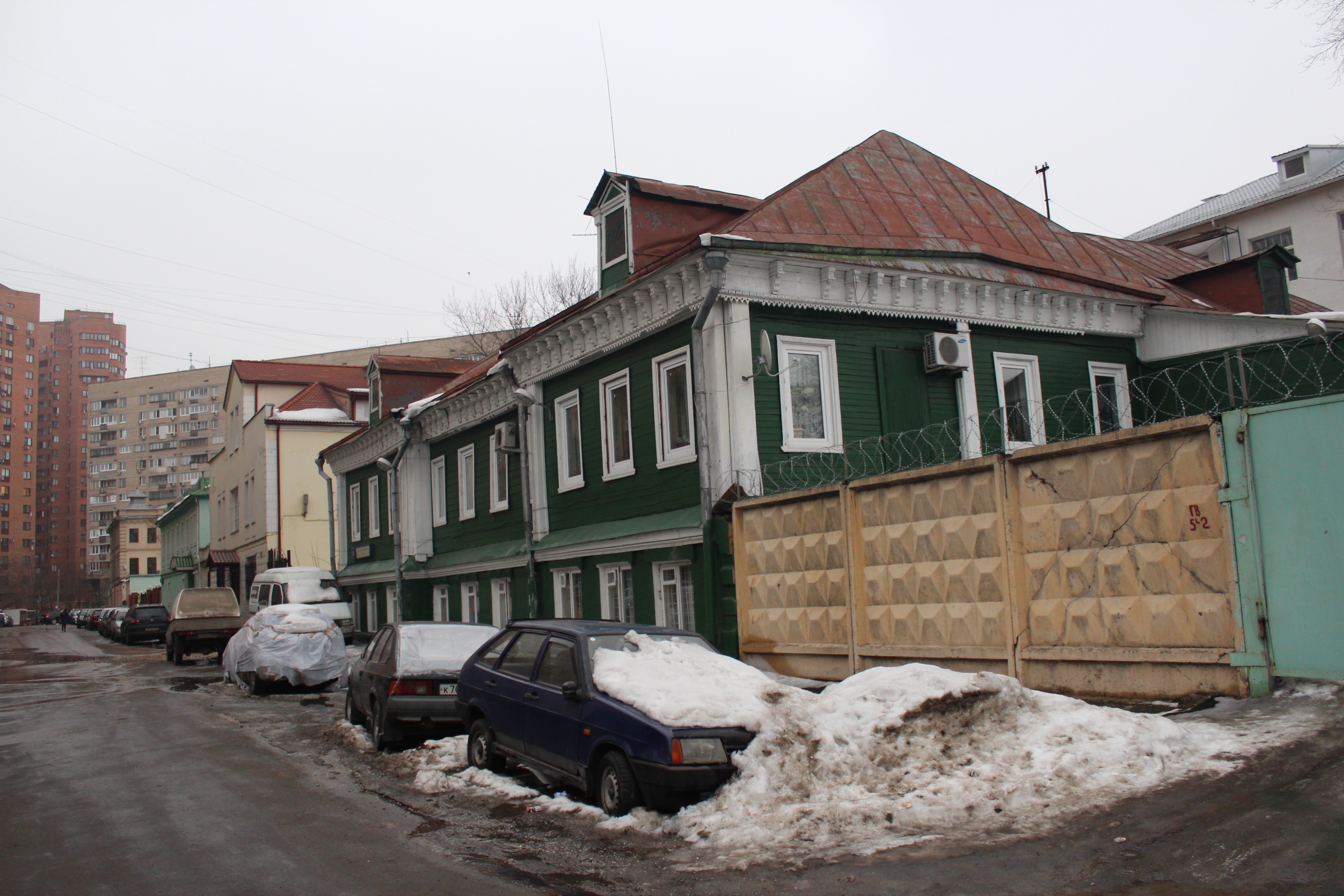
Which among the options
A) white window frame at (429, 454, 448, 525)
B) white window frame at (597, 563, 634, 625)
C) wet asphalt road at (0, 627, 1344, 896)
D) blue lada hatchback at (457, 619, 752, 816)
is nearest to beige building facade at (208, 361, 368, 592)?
white window frame at (429, 454, 448, 525)

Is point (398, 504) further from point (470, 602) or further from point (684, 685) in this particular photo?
point (684, 685)

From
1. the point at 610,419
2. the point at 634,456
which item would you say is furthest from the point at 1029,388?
the point at 610,419

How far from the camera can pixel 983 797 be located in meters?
6.80

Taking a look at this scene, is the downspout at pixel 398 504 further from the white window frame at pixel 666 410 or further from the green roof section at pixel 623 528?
Answer: the white window frame at pixel 666 410

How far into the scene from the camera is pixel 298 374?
1831 inches

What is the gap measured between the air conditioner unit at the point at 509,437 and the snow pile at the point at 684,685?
452 inches

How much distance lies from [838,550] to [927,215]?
7.91 m

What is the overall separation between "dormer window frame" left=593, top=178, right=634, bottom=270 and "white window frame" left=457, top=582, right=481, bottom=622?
859 centimetres

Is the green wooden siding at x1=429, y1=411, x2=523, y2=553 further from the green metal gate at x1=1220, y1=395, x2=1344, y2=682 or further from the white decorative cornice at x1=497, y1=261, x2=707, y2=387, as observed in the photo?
the green metal gate at x1=1220, y1=395, x2=1344, y2=682

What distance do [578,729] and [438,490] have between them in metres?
18.4

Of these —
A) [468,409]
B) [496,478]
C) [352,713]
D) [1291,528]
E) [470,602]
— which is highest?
[468,409]

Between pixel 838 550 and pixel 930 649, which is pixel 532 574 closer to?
pixel 838 550

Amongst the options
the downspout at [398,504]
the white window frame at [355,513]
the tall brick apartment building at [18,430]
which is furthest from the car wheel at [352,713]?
the tall brick apartment building at [18,430]

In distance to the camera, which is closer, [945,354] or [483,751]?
[483,751]
